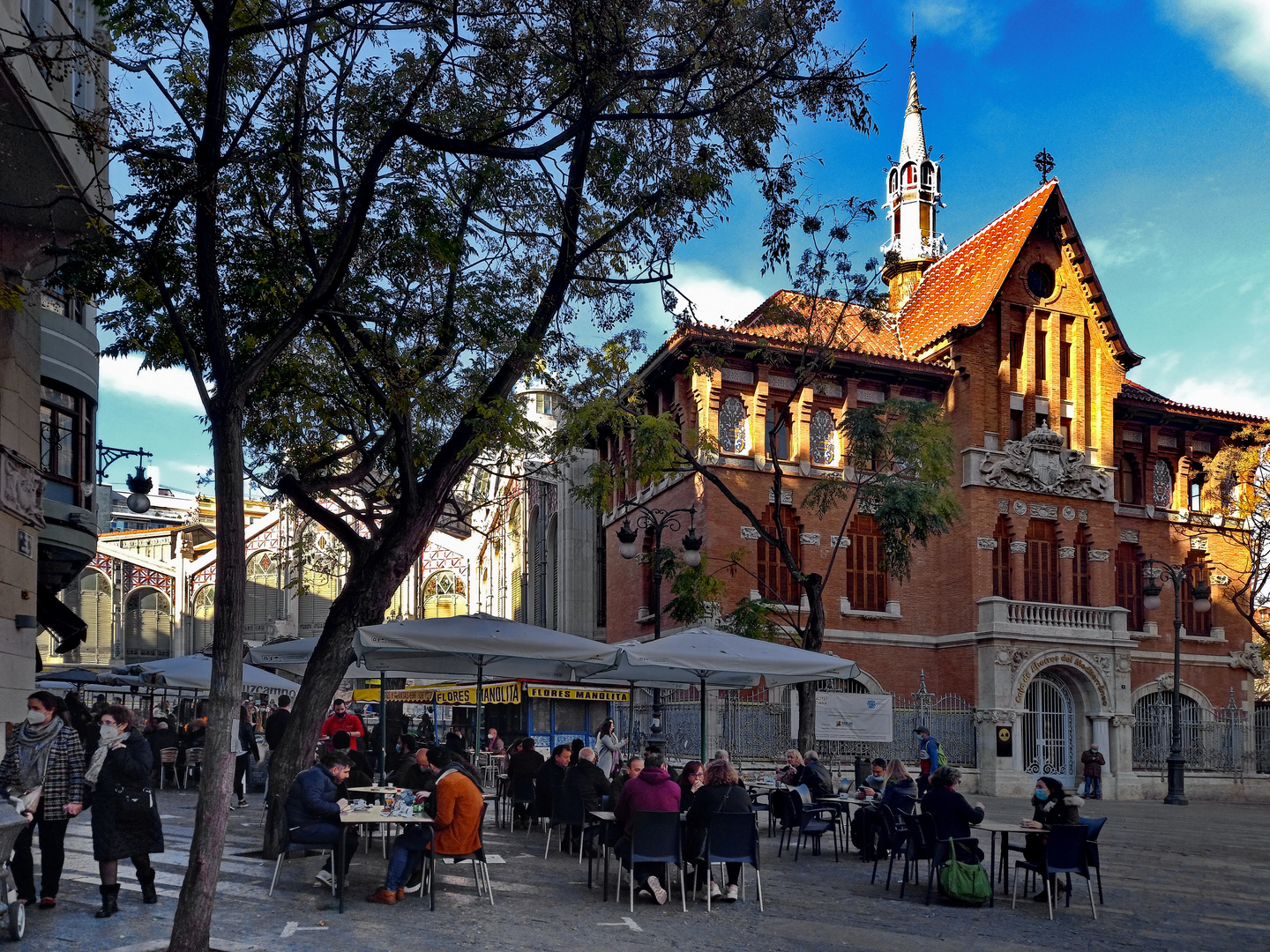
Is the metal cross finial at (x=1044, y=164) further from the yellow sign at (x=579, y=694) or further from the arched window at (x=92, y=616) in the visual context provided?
the arched window at (x=92, y=616)

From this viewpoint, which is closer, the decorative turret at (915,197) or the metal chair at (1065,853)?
the metal chair at (1065,853)

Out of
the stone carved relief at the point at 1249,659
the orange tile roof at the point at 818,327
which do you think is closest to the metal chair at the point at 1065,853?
the orange tile roof at the point at 818,327

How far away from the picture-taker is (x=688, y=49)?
1209 centimetres

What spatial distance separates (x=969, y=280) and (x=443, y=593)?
136ft

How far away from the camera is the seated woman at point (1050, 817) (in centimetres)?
1156

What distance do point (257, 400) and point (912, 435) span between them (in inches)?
494

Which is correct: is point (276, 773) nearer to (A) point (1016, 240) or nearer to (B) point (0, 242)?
(B) point (0, 242)

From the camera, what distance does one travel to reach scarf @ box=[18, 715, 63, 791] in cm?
941

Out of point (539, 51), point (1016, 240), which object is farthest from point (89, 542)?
point (1016, 240)

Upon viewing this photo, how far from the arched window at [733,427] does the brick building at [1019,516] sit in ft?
0.15

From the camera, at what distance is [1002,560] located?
32.8 m

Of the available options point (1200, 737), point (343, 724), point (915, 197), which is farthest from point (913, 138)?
point (343, 724)

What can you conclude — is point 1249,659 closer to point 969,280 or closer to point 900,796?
point 969,280

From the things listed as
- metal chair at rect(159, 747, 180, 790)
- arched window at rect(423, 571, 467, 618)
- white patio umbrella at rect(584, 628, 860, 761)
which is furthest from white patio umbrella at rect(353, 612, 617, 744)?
arched window at rect(423, 571, 467, 618)
